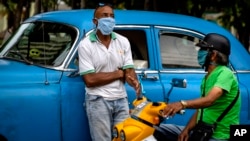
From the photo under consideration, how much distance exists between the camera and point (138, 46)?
5547 millimetres

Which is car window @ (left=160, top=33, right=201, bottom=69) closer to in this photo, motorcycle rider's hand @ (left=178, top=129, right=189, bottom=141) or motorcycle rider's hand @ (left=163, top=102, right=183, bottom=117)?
motorcycle rider's hand @ (left=178, top=129, right=189, bottom=141)

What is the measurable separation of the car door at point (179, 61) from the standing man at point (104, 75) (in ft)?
2.18

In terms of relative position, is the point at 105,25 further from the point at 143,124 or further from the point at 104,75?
the point at 143,124

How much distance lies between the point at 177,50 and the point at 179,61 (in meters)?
0.11

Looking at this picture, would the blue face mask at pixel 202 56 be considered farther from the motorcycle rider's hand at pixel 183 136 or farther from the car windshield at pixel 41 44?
the car windshield at pixel 41 44

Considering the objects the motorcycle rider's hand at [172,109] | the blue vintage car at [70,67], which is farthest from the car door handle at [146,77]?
the motorcycle rider's hand at [172,109]

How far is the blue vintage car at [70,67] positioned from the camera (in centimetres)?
480

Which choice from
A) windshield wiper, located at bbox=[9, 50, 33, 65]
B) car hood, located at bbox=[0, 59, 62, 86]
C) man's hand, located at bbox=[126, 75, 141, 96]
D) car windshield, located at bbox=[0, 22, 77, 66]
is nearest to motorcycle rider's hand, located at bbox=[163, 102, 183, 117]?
man's hand, located at bbox=[126, 75, 141, 96]

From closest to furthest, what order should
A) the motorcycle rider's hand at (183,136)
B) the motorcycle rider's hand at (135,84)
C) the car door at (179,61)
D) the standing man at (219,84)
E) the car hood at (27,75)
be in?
the standing man at (219,84) < the motorcycle rider's hand at (183,136) < the motorcycle rider's hand at (135,84) < the car hood at (27,75) < the car door at (179,61)

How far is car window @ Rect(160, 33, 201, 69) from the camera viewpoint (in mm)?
5559

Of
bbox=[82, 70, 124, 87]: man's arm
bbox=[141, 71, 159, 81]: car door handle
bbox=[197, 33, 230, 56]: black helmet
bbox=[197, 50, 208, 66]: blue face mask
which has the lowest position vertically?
bbox=[141, 71, 159, 81]: car door handle

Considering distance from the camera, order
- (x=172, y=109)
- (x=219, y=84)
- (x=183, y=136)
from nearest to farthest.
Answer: (x=172, y=109), (x=219, y=84), (x=183, y=136)

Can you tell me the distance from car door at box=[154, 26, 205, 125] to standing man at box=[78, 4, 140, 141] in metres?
0.66

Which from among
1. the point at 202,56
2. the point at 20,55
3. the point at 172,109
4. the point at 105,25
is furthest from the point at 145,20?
the point at 172,109
